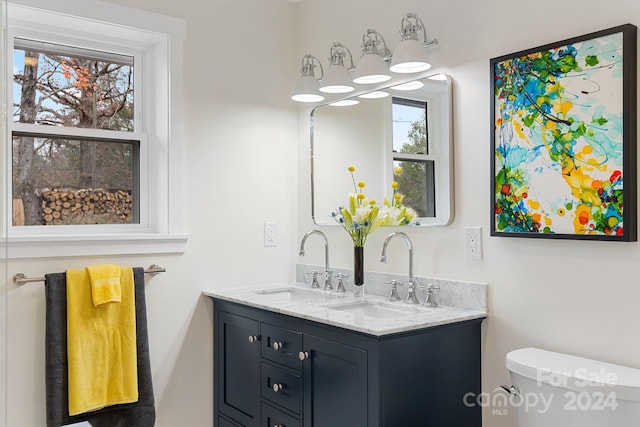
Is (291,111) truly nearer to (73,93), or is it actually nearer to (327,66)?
(327,66)

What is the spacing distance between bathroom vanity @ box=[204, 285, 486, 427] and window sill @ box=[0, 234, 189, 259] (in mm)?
331

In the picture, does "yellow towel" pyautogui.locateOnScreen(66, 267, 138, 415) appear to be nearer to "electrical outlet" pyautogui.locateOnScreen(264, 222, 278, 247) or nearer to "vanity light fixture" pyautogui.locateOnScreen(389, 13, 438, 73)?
"electrical outlet" pyautogui.locateOnScreen(264, 222, 278, 247)

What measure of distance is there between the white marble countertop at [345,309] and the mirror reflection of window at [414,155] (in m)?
0.42

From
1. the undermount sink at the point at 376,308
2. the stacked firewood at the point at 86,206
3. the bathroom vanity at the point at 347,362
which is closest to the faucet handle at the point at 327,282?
the bathroom vanity at the point at 347,362

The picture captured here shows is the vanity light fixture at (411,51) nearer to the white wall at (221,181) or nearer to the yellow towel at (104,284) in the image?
the white wall at (221,181)

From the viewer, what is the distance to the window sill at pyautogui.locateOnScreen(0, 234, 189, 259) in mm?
2273

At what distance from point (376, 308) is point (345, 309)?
13 cm

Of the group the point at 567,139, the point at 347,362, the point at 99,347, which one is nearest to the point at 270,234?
the point at 99,347

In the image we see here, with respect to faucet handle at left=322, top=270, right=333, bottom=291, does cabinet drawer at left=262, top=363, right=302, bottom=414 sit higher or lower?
lower

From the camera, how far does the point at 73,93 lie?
2.59 metres

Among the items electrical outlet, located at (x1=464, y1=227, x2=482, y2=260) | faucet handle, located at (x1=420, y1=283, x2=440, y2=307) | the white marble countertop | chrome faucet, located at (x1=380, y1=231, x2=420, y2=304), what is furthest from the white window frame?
electrical outlet, located at (x1=464, y1=227, x2=482, y2=260)

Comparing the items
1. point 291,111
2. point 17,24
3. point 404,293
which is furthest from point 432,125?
point 17,24

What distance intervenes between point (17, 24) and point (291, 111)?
134cm

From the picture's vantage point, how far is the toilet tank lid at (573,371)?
5.11 feet
